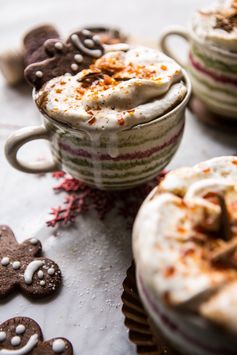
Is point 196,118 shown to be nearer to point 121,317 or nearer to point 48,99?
point 48,99

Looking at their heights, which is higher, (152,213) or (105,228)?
(152,213)

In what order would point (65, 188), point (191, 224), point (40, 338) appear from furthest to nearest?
point (65, 188)
point (40, 338)
point (191, 224)

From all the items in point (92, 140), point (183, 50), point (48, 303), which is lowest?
point (48, 303)

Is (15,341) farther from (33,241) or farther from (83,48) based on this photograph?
(83,48)

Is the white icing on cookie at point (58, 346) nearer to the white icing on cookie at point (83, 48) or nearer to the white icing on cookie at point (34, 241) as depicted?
the white icing on cookie at point (34, 241)

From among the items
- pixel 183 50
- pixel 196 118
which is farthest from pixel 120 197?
pixel 183 50

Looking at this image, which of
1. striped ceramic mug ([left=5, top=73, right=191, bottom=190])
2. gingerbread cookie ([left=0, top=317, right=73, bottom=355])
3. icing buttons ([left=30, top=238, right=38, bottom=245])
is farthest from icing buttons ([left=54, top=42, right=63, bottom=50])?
gingerbread cookie ([left=0, top=317, right=73, bottom=355])

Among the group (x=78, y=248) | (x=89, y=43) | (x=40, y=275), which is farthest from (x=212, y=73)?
(x=40, y=275)
